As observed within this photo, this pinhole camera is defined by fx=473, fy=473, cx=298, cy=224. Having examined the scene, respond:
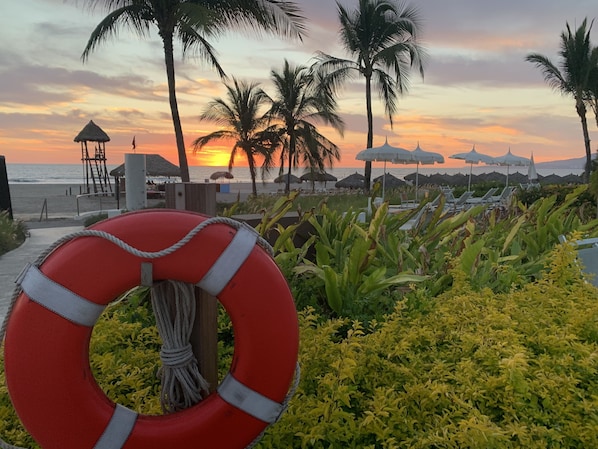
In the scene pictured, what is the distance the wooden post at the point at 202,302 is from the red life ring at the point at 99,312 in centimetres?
22

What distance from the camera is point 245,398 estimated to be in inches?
56.1

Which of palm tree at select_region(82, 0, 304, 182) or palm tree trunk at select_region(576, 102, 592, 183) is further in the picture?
palm tree trunk at select_region(576, 102, 592, 183)

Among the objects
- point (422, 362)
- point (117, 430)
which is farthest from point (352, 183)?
point (117, 430)

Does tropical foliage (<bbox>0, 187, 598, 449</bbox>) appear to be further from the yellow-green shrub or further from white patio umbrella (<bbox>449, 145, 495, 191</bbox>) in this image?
white patio umbrella (<bbox>449, 145, 495, 191</bbox>)

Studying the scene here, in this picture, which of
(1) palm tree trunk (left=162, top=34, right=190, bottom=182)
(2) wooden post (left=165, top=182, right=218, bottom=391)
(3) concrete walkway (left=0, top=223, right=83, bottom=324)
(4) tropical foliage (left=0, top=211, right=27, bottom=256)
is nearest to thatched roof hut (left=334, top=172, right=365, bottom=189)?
(1) palm tree trunk (left=162, top=34, right=190, bottom=182)

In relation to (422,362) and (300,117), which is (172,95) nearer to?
(300,117)

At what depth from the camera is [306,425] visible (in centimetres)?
160

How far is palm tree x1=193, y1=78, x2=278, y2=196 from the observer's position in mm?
20837

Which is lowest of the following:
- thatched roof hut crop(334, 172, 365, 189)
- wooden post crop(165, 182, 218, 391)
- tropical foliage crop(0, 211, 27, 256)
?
tropical foliage crop(0, 211, 27, 256)

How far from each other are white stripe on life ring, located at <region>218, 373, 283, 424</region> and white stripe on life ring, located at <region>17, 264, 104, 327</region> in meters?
0.45

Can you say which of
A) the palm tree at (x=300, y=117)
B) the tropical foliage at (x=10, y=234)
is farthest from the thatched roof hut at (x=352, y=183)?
the tropical foliage at (x=10, y=234)

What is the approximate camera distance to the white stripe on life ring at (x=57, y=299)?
132 cm

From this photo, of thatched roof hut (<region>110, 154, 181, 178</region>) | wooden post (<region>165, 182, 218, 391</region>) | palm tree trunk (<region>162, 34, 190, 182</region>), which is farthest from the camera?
thatched roof hut (<region>110, 154, 181, 178</region>)

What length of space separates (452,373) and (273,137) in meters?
19.7
